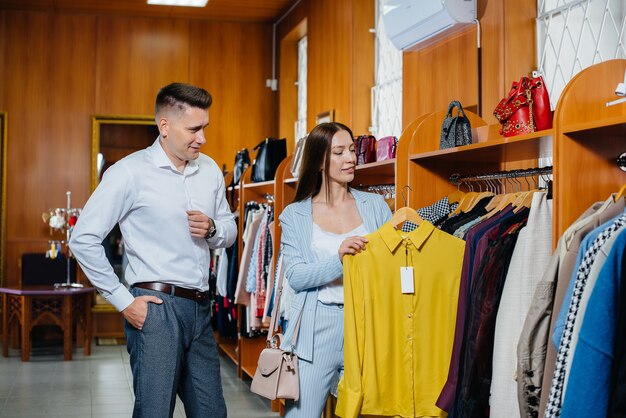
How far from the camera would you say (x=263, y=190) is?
5.95 m

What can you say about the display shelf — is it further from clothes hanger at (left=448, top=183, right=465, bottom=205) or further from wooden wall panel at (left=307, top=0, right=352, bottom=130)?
clothes hanger at (left=448, top=183, right=465, bottom=205)

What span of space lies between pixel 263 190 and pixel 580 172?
3806mm

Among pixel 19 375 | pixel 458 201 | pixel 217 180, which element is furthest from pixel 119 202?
pixel 19 375

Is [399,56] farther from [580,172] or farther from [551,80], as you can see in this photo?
[580,172]

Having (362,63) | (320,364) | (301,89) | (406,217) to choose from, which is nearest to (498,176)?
(406,217)

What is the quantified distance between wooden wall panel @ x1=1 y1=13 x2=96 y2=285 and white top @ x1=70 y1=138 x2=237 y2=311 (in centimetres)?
615

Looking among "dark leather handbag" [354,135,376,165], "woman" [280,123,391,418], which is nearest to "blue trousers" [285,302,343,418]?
"woman" [280,123,391,418]

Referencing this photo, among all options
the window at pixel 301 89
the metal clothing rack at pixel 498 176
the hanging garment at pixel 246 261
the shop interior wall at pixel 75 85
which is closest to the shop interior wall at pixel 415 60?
the window at pixel 301 89

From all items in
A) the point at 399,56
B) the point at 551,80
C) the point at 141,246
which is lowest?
the point at 141,246

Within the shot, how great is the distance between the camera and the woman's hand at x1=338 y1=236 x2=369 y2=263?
2697 mm

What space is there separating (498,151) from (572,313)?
1000mm

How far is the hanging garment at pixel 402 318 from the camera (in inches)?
107

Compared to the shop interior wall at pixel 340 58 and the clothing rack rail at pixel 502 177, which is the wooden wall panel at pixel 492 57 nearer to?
the clothing rack rail at pixel 502 177

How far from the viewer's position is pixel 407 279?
2.74 metres
